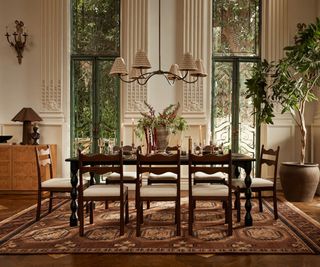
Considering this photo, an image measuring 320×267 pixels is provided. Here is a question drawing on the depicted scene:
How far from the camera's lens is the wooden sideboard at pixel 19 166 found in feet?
Answer: 22.7

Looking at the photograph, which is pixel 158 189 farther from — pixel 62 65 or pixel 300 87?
pixel 62 65

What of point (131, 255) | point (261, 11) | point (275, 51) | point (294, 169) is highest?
point (261, 11)

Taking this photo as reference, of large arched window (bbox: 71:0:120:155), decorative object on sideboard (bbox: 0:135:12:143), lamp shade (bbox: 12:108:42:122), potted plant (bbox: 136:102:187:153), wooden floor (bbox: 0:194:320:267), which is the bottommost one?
wooden floor (bbox: 0:194:320:267)

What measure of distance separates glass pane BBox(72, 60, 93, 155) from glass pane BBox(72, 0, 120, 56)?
0.32 meters

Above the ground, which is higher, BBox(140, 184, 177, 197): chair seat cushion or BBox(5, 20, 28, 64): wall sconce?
BBox(5, 20, 28, 64): wall sconce

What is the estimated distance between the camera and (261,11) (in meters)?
7.68

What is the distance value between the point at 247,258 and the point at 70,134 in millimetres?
4904

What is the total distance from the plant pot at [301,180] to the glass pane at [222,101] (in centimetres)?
160

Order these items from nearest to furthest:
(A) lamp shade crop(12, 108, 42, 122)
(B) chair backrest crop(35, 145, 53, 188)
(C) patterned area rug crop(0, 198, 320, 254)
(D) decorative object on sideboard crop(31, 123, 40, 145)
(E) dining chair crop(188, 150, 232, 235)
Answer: (C) patterned area rug crop(0, 198, 320, 254)
(E) dining chair crop(188, 150, 232, 235)
(B) chair backrest crop(35, 145, 53, 188)
(A) lamp shade crop(12, 108, 42, 122)
(D) decorative object on sideboard crop(31, 123, 40, 145)

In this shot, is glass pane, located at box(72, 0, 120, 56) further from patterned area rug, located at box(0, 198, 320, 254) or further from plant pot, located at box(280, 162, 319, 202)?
plant pot, located at box(280, 162, 319, 202)

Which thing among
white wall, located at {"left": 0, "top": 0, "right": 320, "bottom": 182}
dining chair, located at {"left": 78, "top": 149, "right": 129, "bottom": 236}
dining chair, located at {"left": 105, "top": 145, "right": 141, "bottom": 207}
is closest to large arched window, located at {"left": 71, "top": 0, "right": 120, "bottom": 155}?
white wall, located at {"left": 0, "top": 0, "right": 320, "bottom": 182}

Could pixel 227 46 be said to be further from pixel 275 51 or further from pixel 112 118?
pixel 112 118

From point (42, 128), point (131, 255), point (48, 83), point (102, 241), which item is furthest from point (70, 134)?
point (131, 255)

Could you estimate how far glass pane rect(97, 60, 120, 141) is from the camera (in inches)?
306
